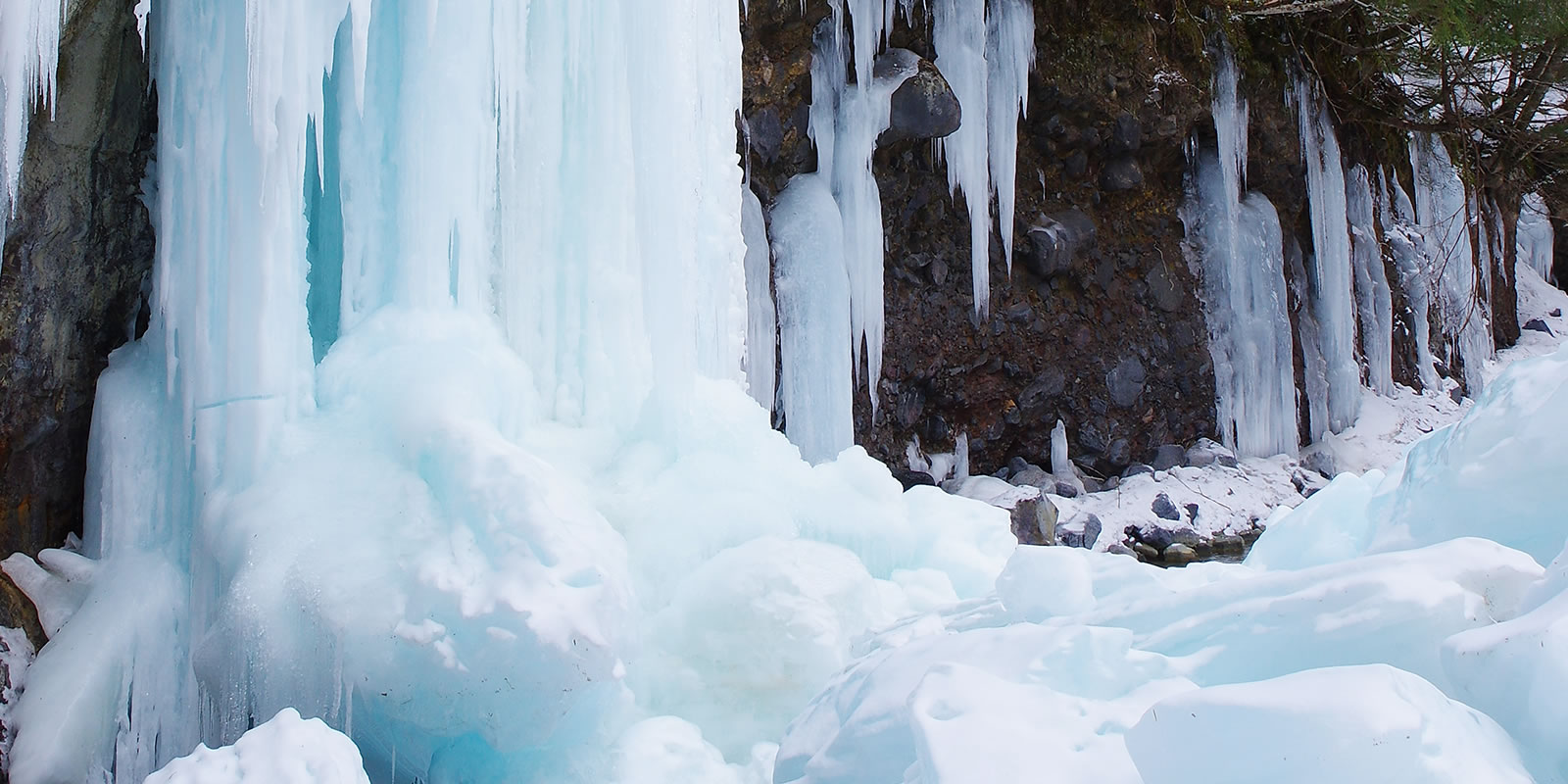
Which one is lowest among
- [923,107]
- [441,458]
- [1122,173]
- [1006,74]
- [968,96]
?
[441,458]

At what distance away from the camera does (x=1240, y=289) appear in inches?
421

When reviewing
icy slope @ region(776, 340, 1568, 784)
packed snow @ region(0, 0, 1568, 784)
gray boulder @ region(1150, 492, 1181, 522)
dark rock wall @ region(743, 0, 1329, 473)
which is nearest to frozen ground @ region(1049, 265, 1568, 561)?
gray boulder @ region(1150, 492, 1181, 522)

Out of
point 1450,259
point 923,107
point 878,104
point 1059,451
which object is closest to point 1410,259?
point 1450,259

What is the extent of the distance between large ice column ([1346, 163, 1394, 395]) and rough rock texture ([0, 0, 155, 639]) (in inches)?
429

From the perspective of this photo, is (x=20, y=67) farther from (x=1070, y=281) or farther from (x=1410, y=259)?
(x=1410, y=259)

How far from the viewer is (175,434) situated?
142 inches

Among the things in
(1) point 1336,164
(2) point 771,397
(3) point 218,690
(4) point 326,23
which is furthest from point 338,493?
(1) point 1336,164

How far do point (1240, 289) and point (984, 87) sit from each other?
128 inches

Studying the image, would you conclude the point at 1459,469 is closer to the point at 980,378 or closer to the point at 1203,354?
the point at 980,378

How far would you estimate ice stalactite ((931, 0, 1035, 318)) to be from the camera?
9.05m

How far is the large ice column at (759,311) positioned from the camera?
Result: 772 centimetres

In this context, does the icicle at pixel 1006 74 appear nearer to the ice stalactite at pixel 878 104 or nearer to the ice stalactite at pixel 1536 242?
the ice stalactite at pixel 878 104

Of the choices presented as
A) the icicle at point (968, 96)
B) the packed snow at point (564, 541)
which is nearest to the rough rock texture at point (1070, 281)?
the icicle at point (968, 96)

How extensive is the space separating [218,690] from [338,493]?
1.92ft
